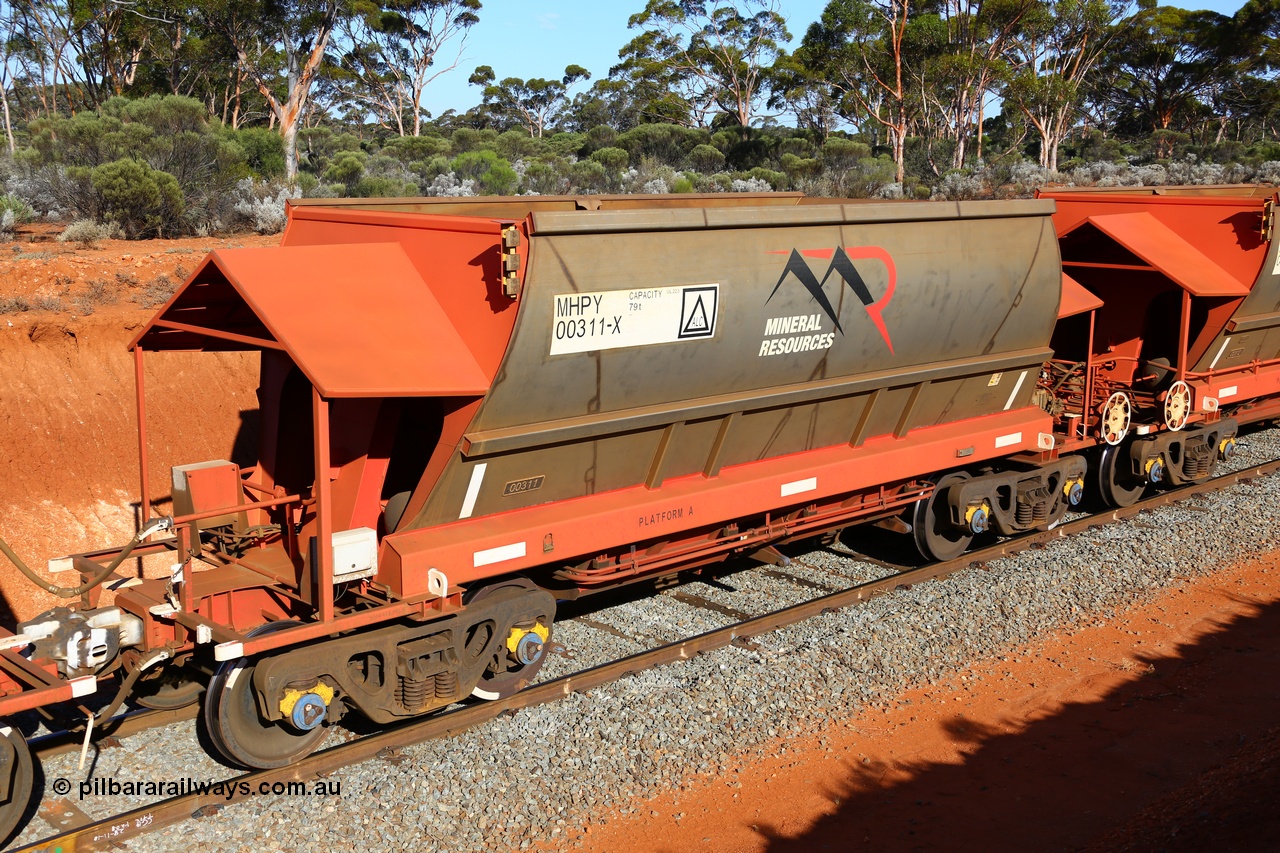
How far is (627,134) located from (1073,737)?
123 ft

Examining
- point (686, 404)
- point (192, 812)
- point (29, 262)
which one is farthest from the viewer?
point (29, 262)

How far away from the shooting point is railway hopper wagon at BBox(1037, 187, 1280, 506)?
37.0 feet

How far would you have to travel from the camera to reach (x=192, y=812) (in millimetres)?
5926

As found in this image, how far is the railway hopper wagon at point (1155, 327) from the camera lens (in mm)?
11273

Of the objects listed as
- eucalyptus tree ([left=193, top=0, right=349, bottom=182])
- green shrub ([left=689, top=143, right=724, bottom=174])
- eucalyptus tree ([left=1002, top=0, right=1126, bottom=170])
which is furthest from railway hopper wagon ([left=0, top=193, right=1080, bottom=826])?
eucalyptus tree ([left=1002, top=0, right=1126, bottom=170])

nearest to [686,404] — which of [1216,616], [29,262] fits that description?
[1216,616]

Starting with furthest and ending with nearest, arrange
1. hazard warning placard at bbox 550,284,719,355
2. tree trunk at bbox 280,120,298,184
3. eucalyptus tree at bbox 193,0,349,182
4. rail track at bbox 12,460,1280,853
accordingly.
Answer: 1. eucalyptus tree at bbox 193,0,349,182
2. tree trunk at bbox 280,120,298,184
3. hazard warning placard at bbox 550,284,719,355
4. rail track at bbox 12,460,1280,853

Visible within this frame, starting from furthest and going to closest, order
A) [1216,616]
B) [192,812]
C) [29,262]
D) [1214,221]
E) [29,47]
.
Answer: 1. [29,47]
2. [29,262]
3. [1214,221]
4. [1216,616]
5. [192,812]

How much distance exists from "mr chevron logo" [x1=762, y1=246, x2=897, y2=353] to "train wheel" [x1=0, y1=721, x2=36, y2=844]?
17.0 feet

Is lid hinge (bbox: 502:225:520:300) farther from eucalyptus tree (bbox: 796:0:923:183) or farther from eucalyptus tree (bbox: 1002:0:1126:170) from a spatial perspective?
eucalyptus tree (bbox: 1002:0:1126:170)

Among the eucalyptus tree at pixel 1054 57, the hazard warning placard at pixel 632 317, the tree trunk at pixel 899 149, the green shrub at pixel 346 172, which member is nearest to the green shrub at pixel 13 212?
the green shrub at pixel 346 172

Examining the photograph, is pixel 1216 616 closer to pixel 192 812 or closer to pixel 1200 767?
pixel 1200 767

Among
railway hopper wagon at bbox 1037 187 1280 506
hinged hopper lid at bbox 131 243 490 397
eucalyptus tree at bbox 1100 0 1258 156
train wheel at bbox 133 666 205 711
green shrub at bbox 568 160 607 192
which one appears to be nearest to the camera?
hinged hopper lid at bbox 131 243 490 397

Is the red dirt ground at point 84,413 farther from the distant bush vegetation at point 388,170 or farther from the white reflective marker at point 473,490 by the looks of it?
the distant bush vegetation at point 388,170
